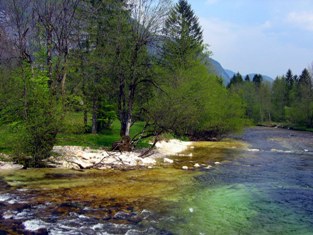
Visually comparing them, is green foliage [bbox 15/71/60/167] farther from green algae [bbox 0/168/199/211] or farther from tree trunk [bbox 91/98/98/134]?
tree trunk [bbox 91/98/98/134]

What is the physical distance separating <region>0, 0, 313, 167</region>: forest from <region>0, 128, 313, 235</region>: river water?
9.88 feet

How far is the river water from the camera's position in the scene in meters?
9.82

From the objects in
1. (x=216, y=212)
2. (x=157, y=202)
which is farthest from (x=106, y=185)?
(x=216, y=212)

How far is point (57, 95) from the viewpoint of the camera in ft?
61.0

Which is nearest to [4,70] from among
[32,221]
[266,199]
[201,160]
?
[201,160]

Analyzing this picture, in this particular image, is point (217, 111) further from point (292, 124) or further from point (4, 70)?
point (292, 124)

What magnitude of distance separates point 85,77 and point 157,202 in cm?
1551

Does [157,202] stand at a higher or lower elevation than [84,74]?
lower

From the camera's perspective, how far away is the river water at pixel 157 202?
982cm

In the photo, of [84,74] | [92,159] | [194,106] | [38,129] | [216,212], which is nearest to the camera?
[216,212]

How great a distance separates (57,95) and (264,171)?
1193cm

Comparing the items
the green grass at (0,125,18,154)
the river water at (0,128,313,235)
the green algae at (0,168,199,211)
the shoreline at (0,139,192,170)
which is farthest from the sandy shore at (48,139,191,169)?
the green grass at (0,125,18,154)

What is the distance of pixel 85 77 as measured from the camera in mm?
25672

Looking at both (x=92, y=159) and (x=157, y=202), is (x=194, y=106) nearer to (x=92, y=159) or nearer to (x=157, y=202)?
(x=92, y=159)
